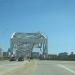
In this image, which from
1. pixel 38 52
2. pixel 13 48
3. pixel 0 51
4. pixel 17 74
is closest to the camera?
pixel 17 74

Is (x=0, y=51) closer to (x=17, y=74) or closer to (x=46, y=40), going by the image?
(x=46, y=40)

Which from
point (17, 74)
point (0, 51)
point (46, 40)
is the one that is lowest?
point (17, 74)

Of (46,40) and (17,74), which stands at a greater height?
(46,40)

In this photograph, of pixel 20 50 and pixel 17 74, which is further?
pixel 20 50

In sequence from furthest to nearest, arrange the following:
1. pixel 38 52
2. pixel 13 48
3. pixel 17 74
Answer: pixel 38 52 < pixel 13 48 < pixel 17 74

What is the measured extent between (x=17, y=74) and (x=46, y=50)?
538 ft

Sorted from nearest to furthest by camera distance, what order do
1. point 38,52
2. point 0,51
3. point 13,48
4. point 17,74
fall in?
point 17,74
point 0,51
point 13,48
point 38,52

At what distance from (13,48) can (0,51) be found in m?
50.4

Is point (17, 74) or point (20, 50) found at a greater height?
point (20, 50)

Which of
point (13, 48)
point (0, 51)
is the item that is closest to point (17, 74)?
point (0, 51)

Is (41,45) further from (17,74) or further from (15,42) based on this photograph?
(17,74)

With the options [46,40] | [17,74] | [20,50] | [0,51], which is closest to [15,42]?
[20,50]

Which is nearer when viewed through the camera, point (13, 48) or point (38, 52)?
point (13, 48)

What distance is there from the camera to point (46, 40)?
192500 millimetres
